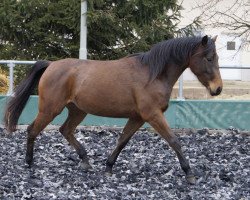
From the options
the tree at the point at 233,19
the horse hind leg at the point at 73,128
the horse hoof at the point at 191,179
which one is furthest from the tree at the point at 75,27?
the horse hoof at the point at 191,179

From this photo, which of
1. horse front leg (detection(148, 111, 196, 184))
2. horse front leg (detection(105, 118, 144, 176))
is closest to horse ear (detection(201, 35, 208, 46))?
horse front leg (detection(148, 111, 196, 184))

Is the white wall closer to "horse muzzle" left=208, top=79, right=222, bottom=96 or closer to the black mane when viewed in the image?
the black mane

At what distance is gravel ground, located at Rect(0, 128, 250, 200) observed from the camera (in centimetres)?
592

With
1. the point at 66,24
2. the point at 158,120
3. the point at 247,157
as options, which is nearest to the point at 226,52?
the point at 66,24

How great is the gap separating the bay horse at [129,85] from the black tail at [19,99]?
0.23 m

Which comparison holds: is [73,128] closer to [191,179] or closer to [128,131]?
[128,131]

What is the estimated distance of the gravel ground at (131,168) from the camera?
592cm

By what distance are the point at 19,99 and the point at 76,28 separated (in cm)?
516

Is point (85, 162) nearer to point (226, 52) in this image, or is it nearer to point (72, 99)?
point (72, 99)

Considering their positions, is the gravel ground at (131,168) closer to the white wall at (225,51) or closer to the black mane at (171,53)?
the black mane at (171,53)

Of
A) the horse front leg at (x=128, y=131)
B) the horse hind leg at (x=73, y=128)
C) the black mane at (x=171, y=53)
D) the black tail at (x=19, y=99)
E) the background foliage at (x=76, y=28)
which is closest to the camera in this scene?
the black mane at (x=171, y=53)

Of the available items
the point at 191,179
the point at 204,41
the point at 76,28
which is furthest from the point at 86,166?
the point at 76,28

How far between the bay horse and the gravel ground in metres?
0.28

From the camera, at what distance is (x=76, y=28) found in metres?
12.4
